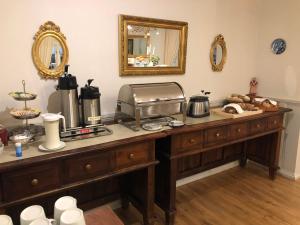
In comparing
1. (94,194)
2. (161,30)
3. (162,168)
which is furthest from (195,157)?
(161,30)

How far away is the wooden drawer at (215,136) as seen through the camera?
207cm

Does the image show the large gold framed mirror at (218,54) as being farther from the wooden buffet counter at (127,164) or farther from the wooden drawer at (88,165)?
the wooden drawer at (88,165)

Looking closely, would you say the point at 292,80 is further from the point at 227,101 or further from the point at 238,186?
the point at 238,186

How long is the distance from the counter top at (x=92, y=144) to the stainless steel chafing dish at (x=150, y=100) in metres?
0.13

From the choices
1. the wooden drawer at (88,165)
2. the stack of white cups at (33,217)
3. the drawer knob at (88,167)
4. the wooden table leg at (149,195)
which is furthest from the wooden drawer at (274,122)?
the stack of white cups at (33,217)

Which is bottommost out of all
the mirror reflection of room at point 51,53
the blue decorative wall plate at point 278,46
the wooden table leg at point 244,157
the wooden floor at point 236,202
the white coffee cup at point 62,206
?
the wooden floor at point 236,202

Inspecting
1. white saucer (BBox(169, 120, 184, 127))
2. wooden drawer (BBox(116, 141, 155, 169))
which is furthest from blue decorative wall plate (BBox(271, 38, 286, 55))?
wooden drawer (BBox(116, 141, 155, 169))

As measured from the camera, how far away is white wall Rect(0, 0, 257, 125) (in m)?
1.64

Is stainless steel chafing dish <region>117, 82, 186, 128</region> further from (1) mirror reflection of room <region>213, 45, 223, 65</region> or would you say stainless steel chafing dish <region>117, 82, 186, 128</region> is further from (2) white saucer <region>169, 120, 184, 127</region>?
(1) mirror reflection of room <region>213, 45, 223, 65</region>

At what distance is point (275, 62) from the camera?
113 inches

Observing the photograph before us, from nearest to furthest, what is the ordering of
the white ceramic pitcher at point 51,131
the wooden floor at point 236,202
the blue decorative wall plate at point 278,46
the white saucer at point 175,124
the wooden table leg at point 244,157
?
the white ceramic pitcher at point 51,131 → the white saucer at point 175,124 → the wooden floor at point 236,202 → the blue decorative wall plate at point 278,46 → the wooden table leg at point 244,157

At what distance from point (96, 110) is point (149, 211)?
33.4 inches

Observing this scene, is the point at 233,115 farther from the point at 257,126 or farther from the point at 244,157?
the point at 244,157

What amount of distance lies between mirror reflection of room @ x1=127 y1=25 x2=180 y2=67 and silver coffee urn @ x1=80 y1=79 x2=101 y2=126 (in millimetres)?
515
